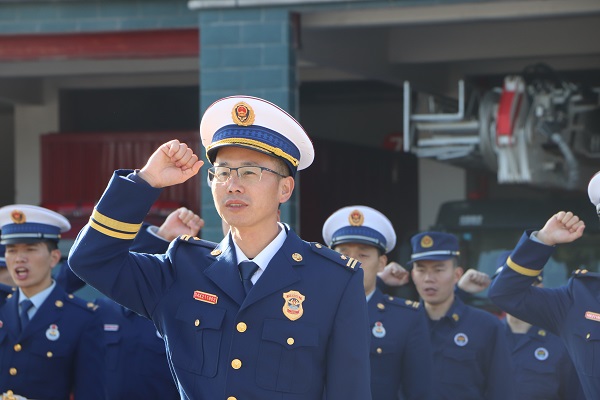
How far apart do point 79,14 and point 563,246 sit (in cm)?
418

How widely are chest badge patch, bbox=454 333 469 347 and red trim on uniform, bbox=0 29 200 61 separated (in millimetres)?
4269

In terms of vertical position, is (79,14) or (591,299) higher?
(79,14)

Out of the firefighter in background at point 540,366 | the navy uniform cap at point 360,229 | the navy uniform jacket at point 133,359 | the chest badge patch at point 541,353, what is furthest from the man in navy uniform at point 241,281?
the chest badge patch at point 541,353

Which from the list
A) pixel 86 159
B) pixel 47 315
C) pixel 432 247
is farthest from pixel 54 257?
pixel 86 159

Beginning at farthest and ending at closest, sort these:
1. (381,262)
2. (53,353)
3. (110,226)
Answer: (381,262) < (53,353) < (110,226)

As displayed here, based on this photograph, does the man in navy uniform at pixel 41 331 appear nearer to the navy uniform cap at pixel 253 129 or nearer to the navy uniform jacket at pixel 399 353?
the navy uniform jacket at pixel 399 353

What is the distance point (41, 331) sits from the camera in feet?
20.8

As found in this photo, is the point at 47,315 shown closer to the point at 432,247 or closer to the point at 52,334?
the point at 52,334

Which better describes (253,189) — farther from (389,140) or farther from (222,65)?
(389,140)

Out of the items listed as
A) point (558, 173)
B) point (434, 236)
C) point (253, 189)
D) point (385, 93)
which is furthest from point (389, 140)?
point (253, 189)

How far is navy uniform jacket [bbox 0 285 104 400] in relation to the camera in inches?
245

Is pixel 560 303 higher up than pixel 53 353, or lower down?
higher up

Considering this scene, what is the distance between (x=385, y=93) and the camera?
15.5 metres

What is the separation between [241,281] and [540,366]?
4.11 meters
